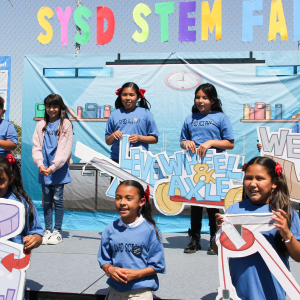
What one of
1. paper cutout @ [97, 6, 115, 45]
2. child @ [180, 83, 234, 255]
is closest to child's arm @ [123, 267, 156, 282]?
child @ [180, 83, 234, 255]

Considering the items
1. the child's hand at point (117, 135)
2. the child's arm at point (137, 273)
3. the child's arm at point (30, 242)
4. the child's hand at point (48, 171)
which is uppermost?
the child's hand at point (117, 135)

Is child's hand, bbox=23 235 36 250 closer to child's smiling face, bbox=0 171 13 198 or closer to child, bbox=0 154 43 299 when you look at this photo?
child, bbox=0 154 43 299

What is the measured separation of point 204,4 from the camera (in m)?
3.93

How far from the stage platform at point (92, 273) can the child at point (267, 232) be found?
0.53m

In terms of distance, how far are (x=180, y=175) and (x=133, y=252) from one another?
1.45m

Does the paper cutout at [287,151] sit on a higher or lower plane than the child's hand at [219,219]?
higher

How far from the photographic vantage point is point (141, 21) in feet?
13.4

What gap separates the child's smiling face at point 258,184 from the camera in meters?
1.59

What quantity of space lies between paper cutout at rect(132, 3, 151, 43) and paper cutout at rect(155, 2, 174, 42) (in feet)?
0.44

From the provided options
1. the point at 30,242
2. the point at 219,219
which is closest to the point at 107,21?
the point at 30,242

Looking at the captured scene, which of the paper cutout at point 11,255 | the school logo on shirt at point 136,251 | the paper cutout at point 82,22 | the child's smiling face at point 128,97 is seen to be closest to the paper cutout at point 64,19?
the paper cutout at point 82,22

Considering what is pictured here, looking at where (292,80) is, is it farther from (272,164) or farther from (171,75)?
(272,164)

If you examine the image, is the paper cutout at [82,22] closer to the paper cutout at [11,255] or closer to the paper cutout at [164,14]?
the paper cutout at [164,14]

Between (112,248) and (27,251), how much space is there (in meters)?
0.41
